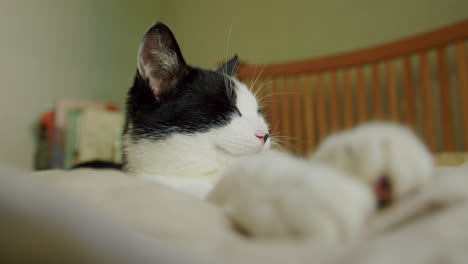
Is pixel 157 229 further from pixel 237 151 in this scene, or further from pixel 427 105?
pixel 427 105

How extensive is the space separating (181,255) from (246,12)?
1580 millimetres

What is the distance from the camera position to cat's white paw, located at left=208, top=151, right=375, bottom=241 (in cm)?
18

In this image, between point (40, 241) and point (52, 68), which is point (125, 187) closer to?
point (40, 241)

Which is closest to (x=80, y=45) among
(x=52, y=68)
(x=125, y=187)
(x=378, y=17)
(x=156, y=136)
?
(x=52, y=68)

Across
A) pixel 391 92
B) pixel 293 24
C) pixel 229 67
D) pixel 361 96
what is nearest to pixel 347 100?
pixel 361 96

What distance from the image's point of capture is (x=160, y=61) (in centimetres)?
56

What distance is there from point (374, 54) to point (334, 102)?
0.24 meters

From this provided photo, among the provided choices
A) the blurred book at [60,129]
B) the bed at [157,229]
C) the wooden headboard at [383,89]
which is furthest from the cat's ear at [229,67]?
the blurred book at [60,129]

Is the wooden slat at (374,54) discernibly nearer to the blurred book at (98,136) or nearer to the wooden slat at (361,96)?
the wooden slat at (361,96)

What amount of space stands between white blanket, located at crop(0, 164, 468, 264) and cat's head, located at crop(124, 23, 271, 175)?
0.97ft

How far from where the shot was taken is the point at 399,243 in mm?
179

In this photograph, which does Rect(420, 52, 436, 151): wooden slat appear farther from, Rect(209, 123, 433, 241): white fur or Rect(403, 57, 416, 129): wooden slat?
Rect(209, 123, 433, 241): white fur

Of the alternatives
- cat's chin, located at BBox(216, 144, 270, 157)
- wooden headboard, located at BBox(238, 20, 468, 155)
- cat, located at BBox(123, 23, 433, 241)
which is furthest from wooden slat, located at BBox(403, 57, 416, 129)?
cat, located at BBox(123, 23, 433, 241)

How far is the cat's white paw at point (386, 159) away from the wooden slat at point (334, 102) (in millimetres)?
1126
